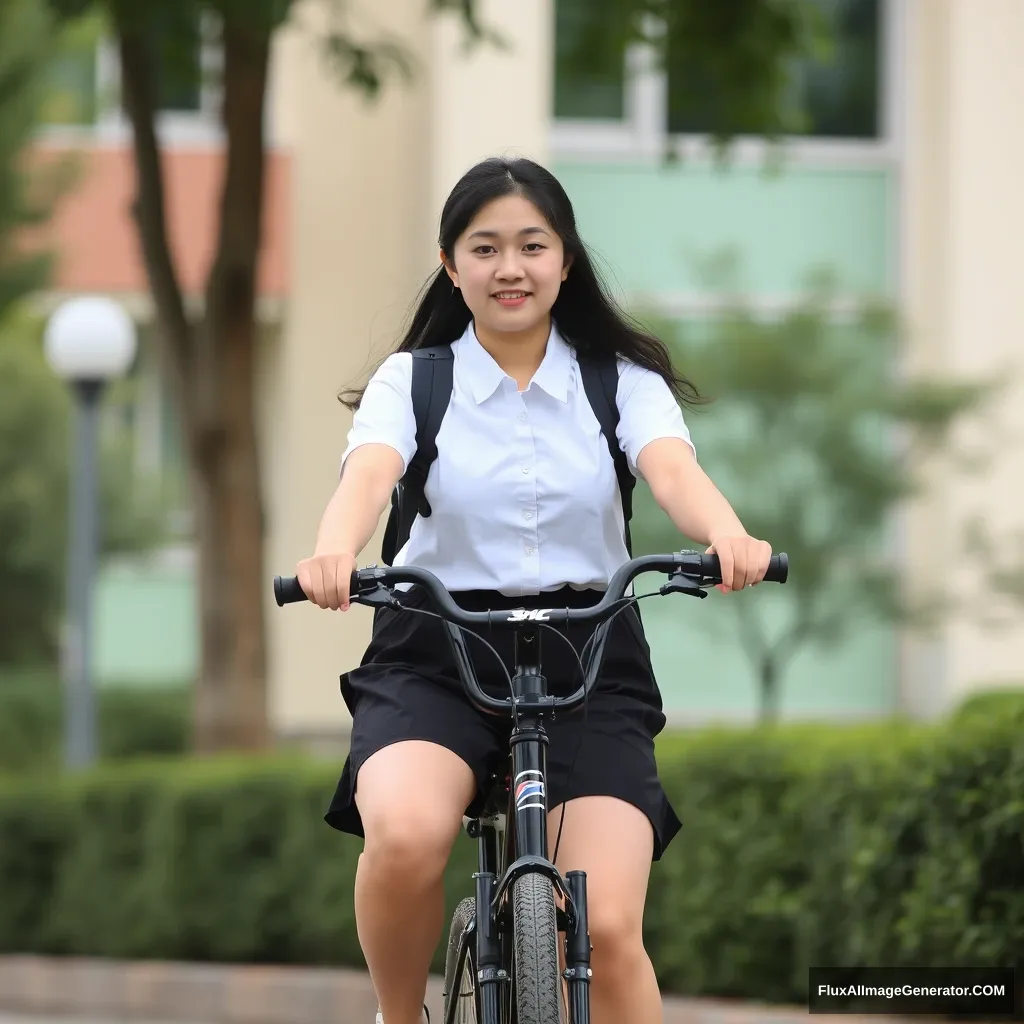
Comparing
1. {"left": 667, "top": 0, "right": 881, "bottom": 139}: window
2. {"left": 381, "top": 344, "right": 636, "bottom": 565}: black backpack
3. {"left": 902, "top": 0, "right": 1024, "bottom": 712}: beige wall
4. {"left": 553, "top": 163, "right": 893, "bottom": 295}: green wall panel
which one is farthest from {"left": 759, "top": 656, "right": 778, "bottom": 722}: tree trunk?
{"left": 381, "top": 344, "right": 636, "bottom": 565}: black backpack

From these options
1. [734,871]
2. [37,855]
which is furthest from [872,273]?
[734,871]

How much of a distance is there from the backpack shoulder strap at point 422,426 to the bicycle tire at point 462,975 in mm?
661

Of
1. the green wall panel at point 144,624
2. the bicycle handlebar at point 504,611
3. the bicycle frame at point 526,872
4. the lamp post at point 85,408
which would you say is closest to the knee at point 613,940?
the bicycle frame at point 526,872

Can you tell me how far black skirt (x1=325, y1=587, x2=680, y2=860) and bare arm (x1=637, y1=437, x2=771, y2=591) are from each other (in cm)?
23

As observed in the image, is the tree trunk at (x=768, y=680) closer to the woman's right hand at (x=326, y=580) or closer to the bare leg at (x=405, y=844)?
the bare leg at (x=405, y=844)

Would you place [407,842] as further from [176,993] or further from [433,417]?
[176,993]

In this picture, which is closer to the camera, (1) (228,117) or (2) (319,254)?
(1) (228,117)

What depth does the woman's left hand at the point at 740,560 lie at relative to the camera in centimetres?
328

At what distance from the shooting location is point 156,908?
Result: 8688 mm

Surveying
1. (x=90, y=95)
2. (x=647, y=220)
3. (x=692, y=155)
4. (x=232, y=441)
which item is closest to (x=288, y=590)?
(x=232, y=441)

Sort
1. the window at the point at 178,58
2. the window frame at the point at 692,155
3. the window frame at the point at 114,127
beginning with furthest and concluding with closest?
1. the window frame at the point at 114,127
2. the window frame at the point at 692,155
3. the window at the point at 178,58

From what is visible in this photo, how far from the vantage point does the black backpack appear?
3656mm

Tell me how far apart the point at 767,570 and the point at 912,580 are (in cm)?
1145

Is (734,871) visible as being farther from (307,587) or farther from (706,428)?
(706,428)
